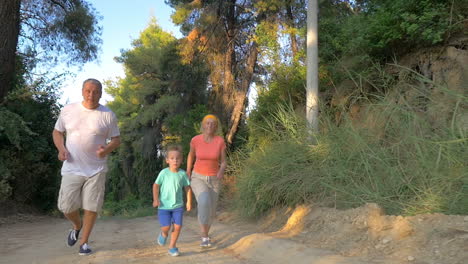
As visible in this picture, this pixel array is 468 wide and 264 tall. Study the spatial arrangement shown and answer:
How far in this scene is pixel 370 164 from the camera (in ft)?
21.4

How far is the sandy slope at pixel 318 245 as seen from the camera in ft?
14.2

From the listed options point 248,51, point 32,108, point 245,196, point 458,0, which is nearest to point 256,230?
point 245,196

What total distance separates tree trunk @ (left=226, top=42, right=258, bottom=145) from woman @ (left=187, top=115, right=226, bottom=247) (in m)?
13.2

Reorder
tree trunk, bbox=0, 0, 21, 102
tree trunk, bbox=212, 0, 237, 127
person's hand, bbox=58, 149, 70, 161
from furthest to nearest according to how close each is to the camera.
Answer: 1. tree trunk, bbox=212, 0, 237, 127
2. tree trunk, bbox=0, 0, 21, 102
3. person's hand, bbox=58, 149, 70, 161

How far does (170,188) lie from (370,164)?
2.96 metres

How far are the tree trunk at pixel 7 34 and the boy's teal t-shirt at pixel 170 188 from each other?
906 cm

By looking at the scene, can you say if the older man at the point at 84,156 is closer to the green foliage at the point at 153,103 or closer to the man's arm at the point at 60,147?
the man's arm at the point at 60,147

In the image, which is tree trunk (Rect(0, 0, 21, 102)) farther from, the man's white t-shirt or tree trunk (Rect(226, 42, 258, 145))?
tree trunk (Rect(226, 42, 258, 145))

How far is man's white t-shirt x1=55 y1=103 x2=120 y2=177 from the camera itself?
556 centimetres

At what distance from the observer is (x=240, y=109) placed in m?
19.9

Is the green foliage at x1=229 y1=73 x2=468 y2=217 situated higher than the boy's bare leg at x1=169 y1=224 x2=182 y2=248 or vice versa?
the green foliage at x1=229 y1=73 x2=468 y2=217

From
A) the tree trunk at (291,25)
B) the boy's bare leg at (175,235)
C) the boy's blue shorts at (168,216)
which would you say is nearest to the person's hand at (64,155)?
the boy's blue shorts at (168,216)

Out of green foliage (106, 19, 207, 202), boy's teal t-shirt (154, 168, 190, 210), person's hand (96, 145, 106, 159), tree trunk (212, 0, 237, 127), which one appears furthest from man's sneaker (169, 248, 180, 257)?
green foliage (106, 19, 207, 202)

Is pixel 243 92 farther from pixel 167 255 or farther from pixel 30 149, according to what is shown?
pixel 167 255
